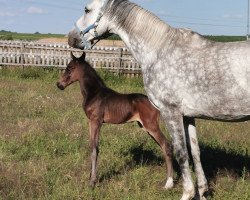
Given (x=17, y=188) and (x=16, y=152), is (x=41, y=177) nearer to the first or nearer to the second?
(x=17, y=188)

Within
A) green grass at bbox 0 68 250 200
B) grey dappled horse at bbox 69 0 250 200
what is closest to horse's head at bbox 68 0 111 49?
grey dappled horse at bbox 69 0 250 200

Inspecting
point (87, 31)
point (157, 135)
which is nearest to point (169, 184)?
point (157, 135)

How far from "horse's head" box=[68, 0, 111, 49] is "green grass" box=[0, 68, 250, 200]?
85.8 inches

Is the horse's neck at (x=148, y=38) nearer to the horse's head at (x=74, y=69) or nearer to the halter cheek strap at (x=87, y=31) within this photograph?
→ the halter cheek strap at (x=87, y=31)

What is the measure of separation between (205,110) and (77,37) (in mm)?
2283

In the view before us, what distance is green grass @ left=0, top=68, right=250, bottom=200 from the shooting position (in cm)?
633

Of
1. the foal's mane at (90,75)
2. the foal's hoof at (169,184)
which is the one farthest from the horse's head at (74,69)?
the foal's hoof at (169,184)

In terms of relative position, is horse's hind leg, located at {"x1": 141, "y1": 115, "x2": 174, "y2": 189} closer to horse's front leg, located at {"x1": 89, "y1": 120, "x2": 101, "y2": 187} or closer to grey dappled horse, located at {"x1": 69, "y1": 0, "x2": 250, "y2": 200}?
horse's front leg, located at {"x1": 89, "y1": 120, "x2": 101, "y2": 187}

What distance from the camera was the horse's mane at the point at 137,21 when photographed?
588 centimetres

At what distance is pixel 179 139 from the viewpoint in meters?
5.66

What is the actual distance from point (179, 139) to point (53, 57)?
58.4 ft

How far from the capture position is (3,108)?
1212cm

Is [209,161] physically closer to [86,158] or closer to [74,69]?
[86,158]

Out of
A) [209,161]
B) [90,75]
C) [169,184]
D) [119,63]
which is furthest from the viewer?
[119,63]
